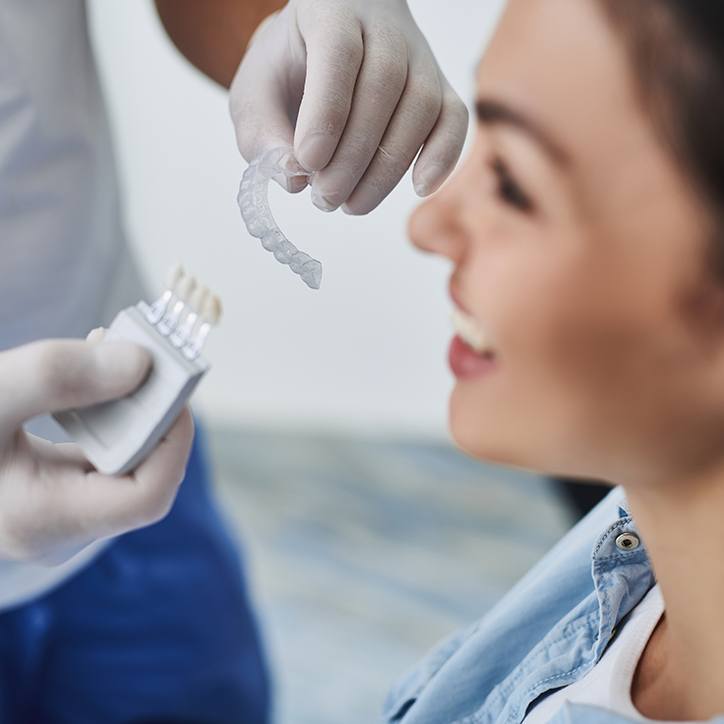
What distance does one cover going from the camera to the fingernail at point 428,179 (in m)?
1.01

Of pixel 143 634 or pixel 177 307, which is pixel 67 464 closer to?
pixel 177 307

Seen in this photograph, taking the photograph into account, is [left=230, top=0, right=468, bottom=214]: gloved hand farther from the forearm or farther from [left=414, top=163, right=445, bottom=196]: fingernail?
the forearm

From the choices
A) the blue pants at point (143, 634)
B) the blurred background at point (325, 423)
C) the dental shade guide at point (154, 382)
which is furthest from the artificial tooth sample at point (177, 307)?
the blurred background at point (325, 423)

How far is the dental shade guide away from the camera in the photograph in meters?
0.80

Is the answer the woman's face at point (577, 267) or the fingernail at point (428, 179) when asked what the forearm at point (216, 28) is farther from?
the woman's face at point (577, 267)

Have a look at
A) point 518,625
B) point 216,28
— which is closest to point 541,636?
point 518,625

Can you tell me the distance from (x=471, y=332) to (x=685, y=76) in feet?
0.74

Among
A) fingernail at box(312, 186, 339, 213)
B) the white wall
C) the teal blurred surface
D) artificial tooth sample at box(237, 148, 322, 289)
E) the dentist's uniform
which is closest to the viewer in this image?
artificial tooth sample at box(237, 148, 322, 289)

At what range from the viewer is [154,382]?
803 mm

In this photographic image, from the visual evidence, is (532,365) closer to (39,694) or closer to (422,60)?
(422,60)

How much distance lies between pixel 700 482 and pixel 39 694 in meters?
1.06

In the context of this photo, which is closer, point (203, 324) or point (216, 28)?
point (203, 324)

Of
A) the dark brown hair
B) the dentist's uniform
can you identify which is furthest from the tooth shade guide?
the dentist's uniform

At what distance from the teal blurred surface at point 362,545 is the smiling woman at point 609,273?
136 centimetres
